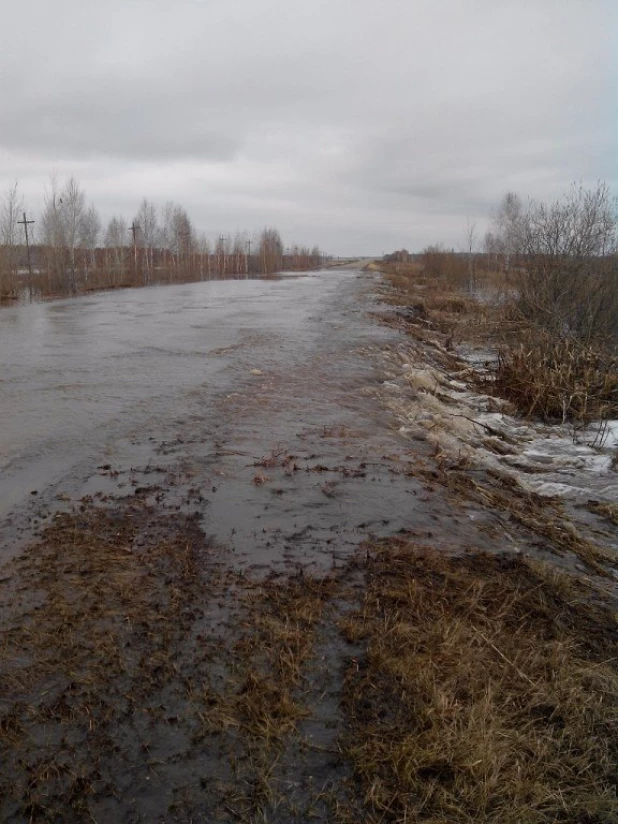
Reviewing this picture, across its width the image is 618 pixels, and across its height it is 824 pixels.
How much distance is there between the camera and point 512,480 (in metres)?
6.43

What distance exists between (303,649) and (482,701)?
0.98 meters

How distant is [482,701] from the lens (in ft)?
9.05

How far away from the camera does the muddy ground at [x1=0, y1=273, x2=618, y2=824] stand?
2379mm

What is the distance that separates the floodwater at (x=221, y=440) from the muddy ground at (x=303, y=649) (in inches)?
1.9

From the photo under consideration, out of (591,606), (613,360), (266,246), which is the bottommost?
(591,606)

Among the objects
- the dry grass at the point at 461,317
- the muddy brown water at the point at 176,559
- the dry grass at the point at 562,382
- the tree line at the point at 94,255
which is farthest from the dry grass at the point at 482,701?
the tree line at the point at 94,255

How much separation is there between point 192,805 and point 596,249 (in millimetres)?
13547

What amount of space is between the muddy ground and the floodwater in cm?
5

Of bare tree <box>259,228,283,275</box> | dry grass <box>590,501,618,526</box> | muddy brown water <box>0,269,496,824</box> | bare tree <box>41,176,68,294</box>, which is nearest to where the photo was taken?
muddy brown water <box>0,269,496,824</box>

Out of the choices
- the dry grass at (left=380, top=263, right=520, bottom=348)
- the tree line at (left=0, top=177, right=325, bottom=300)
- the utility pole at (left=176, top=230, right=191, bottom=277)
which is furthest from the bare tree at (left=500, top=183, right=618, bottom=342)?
the utility pole at (left=176, top=230, right=191, bottom=277)

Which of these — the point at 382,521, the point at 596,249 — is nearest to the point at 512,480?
the point at 382,521

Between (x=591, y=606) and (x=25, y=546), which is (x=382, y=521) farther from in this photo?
(x=25, y=546)

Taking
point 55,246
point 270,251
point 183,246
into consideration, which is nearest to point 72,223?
point 55,246

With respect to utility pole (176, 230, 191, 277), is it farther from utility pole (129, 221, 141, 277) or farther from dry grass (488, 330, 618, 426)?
dry grass (488, 330, 618, 426)
